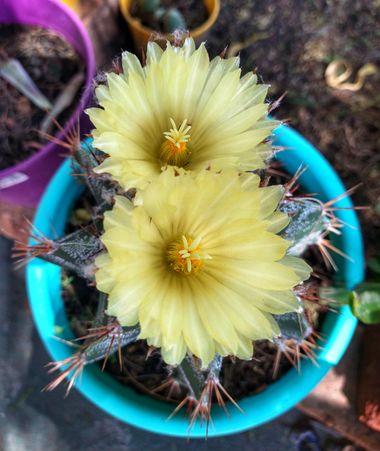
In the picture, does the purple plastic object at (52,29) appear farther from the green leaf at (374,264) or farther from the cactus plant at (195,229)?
the green leaf at (374,264)

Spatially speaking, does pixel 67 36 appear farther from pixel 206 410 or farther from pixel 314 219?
pixel 206 410

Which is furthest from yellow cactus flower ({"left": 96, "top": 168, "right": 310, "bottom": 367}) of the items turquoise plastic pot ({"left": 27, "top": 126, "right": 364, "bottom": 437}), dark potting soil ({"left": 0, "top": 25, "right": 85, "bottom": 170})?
dark potting soil ({"left": 0, "top": 25, "right": 85, "bottom": 170})

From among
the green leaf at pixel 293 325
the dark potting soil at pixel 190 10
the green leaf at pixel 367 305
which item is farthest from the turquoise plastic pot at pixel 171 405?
the dark potting soil at pixel 190 10

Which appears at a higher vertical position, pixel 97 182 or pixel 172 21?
pixel 172 21

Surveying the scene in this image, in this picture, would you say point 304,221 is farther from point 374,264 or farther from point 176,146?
point 374,264

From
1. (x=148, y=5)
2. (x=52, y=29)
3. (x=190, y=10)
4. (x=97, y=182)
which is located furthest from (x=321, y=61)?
(x=97, y=182)

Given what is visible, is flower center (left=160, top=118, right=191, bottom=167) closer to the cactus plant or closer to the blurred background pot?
the cactus plant

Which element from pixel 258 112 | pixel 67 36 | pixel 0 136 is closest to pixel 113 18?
pixel 67 36
